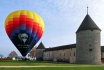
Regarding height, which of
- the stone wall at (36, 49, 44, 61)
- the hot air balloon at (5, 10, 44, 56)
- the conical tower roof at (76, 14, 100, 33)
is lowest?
the stone wall at (36, 49, 44, 61)

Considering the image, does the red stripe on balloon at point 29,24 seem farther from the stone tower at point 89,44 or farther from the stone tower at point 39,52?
the stone tower at point 39,52

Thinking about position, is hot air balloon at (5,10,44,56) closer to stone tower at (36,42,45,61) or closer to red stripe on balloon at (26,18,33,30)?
red stripe on balloon at (26,18,33,30)

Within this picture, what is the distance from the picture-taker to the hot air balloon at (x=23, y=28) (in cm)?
2597

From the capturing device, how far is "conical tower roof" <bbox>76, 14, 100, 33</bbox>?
4338 cm

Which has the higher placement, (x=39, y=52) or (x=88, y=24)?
(x=88, y=24)

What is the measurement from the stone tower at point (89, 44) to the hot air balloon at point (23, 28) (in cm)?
1904

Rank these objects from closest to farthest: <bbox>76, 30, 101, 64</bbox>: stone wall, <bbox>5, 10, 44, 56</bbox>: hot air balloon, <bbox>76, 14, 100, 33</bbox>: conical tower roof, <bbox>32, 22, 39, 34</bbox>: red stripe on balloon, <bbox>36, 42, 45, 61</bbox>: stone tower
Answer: <bbox>5, 10, 44, 56</bbox>: hot air balloon
<bbox>32, 22, 39, 34</bbox>: red stripe on balloon
<bbox>76, 30, 101, 64</bbox>: stone wall
<bbox>76, 14, 100, 33</bbox>: conical tower roof
<bbox>36, 42, 45, 61</bbox>: stone tower

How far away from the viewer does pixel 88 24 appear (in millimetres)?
43938

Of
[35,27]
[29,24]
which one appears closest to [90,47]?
[35,27]

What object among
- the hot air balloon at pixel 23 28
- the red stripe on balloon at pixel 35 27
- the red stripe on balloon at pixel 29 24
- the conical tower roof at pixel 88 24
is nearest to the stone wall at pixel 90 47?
the conical tower roof at pixel 88 24

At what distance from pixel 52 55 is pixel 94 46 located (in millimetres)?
29122

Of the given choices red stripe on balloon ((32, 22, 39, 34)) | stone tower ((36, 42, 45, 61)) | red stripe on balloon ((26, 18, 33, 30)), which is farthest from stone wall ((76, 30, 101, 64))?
stone tower ((36, 42, 45, 61))

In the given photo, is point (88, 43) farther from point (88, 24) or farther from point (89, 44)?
point (88, 24)

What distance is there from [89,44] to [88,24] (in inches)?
189
